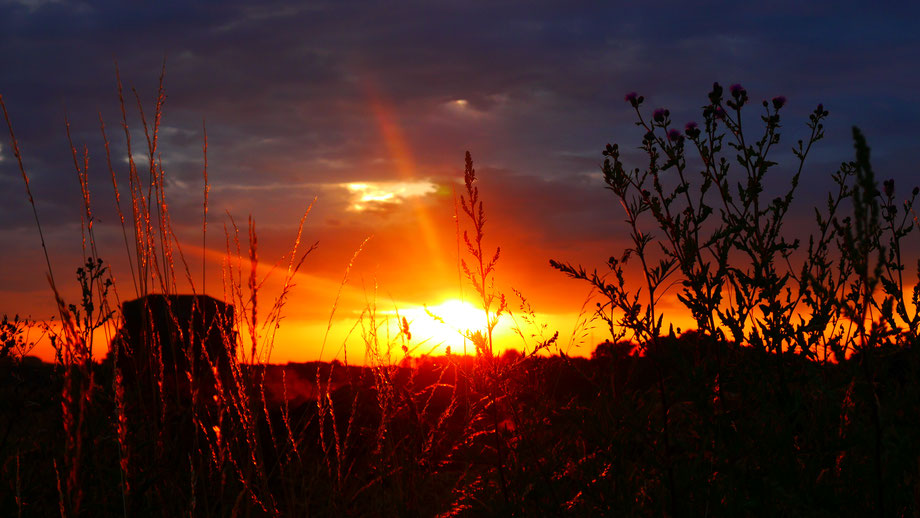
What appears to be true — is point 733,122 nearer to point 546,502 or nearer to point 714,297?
point 714,297

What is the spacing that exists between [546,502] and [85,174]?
2724 millimetres

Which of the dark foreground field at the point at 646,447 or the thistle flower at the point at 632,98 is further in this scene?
the thistle flower at the point at 632,98

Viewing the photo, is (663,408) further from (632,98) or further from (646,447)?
(632,98)

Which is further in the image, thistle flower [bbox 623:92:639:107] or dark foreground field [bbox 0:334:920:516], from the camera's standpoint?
thistle flower [bbox 623:92:639:107]

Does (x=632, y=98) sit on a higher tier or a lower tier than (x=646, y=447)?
higher

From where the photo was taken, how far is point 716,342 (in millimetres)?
2365

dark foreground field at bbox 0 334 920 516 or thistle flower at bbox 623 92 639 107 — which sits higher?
thistle flower at bbox 623 92 639 107

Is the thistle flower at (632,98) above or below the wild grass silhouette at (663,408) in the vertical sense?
above

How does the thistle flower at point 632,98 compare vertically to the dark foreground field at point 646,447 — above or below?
above

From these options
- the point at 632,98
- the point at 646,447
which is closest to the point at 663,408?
the point at 646,447

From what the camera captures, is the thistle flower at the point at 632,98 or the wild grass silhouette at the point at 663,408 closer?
the wild grass silhouette at the point at 663,408

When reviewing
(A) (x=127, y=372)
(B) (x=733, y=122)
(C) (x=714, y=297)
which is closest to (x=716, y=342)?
(C) (x=714, y=297)

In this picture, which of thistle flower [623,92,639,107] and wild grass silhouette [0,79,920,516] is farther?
thistle flower [623,92,639,107]

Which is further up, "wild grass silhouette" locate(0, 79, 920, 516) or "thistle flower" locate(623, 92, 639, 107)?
"thistle flower" locate(623, 92, 639, 107)
